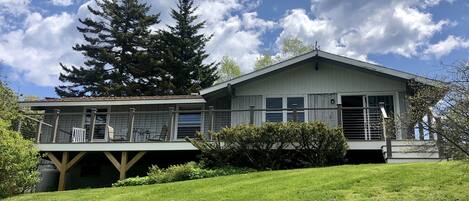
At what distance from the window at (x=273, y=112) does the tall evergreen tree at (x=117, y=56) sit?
1845cm

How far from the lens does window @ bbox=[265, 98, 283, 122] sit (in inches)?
755

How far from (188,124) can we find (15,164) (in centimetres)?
841

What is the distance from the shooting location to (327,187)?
1013cm

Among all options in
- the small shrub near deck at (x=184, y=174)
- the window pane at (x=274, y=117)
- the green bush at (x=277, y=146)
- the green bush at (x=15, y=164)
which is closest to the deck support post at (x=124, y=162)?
the small shrub near deck at (x=184, y=174)

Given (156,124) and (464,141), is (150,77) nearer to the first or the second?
(156,124)

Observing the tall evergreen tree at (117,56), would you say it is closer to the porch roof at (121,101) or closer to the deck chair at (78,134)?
the porch roof at (121,101)

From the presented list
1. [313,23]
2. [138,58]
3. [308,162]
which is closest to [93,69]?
[138,58]

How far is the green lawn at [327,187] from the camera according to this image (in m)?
9.30

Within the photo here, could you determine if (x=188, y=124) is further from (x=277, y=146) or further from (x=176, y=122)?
(x=277, y=146)

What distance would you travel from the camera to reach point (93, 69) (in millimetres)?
39500

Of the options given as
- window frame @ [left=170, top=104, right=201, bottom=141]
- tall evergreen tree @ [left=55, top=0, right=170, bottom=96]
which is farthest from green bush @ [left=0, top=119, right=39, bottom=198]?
tall evergreen tree @ [left=55, top=0, right=170, bottom=96]

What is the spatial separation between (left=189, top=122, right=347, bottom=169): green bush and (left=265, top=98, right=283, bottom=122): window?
392 cm

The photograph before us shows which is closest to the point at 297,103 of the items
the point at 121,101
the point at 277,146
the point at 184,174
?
the point at 277,146

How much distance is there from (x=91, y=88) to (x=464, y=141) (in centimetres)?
3543
